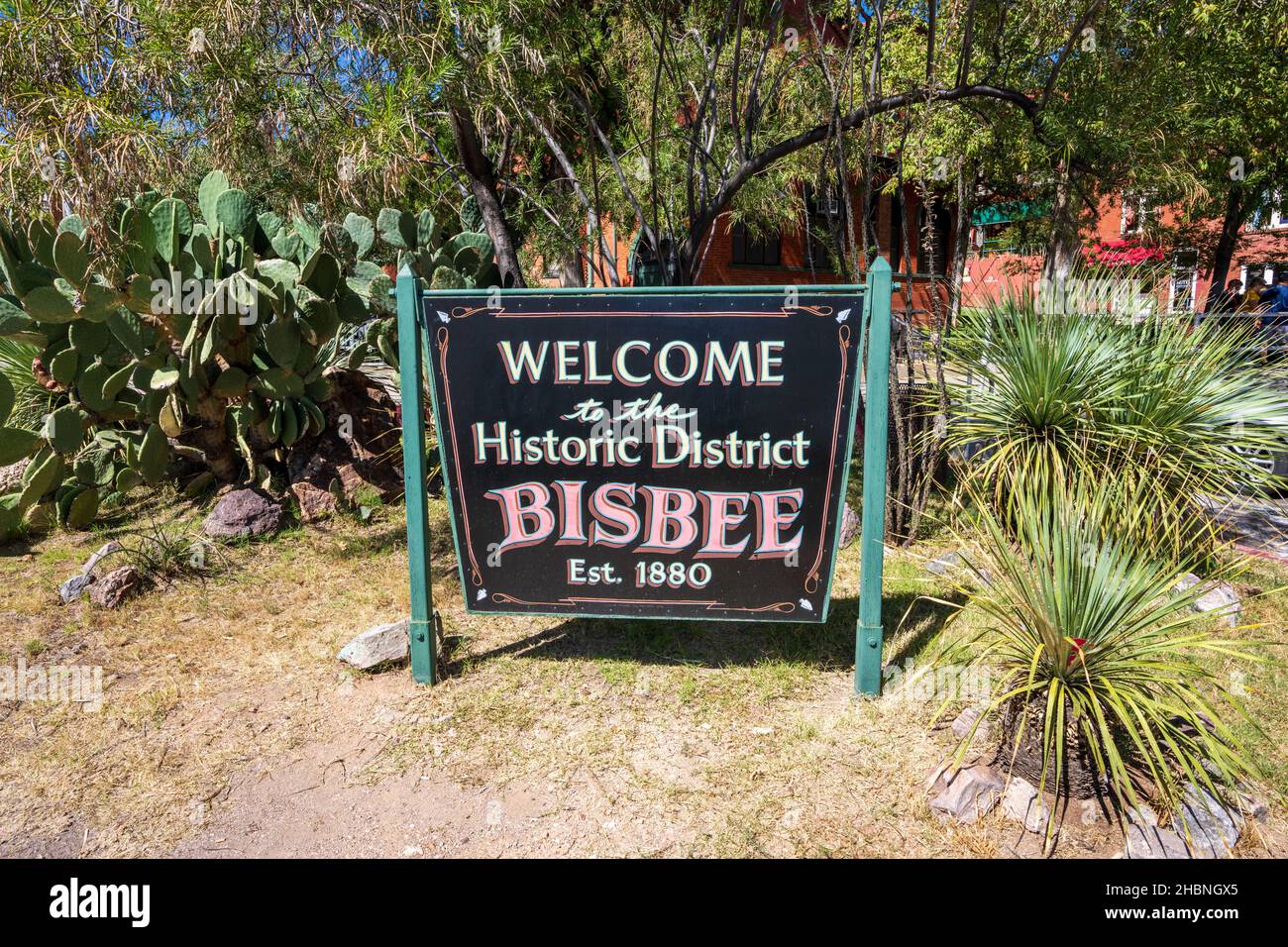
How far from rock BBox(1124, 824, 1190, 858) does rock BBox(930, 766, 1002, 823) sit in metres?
0.39

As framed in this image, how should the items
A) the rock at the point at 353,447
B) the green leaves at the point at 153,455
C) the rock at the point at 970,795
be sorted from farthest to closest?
1. the rock at the point at 353,447
2. the green leaves at the point at 153,455
3. the rock at the point at 970,795

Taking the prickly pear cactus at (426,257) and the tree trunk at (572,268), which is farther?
the tree trunk at (572,268)

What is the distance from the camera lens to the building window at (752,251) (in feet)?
61.8

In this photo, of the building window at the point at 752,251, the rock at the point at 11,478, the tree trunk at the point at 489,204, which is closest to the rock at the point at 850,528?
the tree trunk at the point at 489,204

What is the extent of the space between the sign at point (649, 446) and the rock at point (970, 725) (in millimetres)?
396

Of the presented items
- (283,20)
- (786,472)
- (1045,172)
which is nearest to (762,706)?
(786,472)

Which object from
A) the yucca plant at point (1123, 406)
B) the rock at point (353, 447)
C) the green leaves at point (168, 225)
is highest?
the green leaves at point (168, 225)

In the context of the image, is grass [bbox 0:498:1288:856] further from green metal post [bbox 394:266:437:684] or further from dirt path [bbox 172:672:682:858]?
green metal post [bbox 394:266:437:684]

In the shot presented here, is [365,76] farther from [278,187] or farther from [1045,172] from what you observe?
[1045,172]

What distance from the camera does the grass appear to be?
2.74 metres

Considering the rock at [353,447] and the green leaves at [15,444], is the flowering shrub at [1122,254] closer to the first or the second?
the rock at [353,447]

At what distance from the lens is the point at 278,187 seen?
6.25 metres

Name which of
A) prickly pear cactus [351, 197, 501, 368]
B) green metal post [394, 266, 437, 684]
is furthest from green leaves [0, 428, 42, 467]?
green metal post [394, 266, 437, 684]
